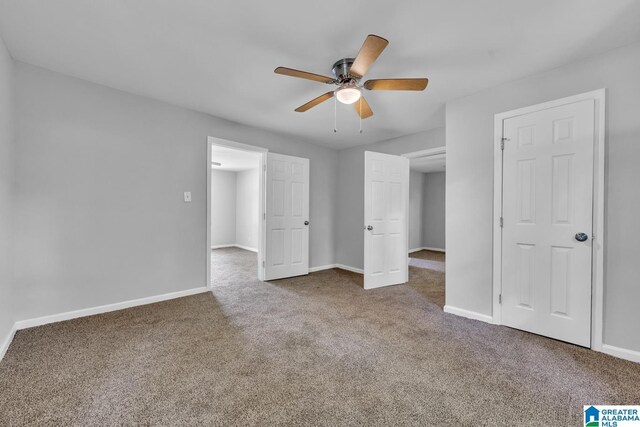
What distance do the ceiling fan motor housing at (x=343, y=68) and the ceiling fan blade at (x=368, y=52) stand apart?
0.39ft

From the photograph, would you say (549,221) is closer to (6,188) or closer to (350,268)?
(350,268)

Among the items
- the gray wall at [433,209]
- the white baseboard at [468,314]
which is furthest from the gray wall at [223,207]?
the white baseboard at [468,314]

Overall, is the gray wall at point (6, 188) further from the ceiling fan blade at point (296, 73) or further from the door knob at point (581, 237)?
the door knob at point (581, 237)

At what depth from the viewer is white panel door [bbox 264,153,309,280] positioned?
14.1ft

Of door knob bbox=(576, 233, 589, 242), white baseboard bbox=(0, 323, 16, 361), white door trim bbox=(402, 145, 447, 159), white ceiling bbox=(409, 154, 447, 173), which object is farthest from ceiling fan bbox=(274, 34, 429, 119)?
white ceiling bbox=(409, 154, 447, 173)

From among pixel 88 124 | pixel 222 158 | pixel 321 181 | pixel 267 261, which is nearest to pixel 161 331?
pixel 267 261

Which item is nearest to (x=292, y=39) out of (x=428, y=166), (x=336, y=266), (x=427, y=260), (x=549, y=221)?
(x=549, y=221)

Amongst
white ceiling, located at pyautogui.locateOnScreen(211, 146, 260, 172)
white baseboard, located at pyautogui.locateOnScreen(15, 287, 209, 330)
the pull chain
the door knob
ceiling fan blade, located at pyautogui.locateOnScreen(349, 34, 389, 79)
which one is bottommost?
white baseboard, located at pyautogui.locateOnScreen(15, 287, 209, 330)

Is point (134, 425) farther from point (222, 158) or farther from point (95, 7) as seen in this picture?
point (222, 158)

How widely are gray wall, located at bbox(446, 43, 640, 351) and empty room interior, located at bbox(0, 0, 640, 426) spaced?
0.05 ft

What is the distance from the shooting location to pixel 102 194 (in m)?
2.84

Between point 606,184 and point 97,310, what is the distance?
476cm

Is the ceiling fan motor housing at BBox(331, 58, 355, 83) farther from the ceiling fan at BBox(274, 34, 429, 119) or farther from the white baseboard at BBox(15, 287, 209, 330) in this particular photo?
the white baseboard at BBox(15, 287, 209, 330)

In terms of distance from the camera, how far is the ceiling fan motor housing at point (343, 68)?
7.21 feet
